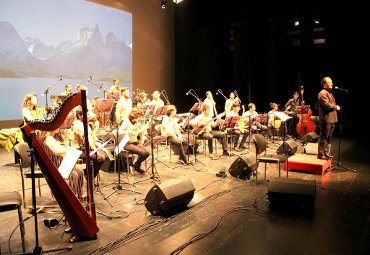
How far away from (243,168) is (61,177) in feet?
10.9

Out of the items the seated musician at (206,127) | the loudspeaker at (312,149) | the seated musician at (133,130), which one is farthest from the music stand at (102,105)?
the loudspeaker at (312,149)

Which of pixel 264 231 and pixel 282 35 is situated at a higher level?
pixel 282 35

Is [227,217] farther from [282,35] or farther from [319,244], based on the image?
[282,35]

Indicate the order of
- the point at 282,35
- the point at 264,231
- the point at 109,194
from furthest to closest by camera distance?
the point at 282,35
the point at 109,194
the point at 264,231

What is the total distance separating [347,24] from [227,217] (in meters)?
9.20

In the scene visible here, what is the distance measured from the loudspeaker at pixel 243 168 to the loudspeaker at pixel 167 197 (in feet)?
5.65

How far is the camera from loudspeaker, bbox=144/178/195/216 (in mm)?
4215

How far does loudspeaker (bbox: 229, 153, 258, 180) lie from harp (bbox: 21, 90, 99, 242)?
9.78ft

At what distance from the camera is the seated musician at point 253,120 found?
28.5 feet

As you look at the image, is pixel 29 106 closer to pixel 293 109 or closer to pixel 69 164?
pixel 69 164

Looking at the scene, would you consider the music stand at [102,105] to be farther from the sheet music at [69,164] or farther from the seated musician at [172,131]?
the sheet music at [69,164]

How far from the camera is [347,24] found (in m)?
11.2

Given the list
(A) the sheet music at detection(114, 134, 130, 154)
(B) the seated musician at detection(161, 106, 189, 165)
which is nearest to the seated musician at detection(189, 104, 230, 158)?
(B) the seated musician at detection(161, 106, 189, 165)

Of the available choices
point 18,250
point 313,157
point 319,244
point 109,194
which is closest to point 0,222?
point 18,250
